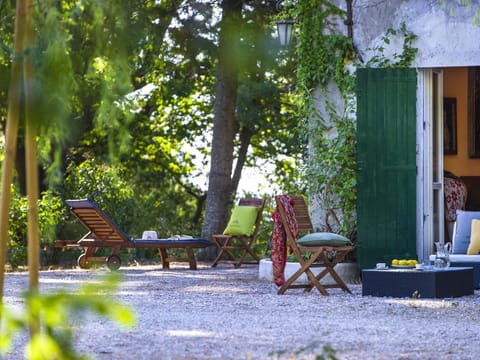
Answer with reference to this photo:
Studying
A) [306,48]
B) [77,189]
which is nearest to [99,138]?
[77,189]

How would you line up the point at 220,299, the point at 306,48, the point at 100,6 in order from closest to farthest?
the point at 100,6, the point at 220,299, the point at 306,48

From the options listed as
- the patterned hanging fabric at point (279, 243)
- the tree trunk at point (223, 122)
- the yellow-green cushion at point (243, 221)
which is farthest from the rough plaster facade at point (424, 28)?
the tree trunk at point (223, 122)

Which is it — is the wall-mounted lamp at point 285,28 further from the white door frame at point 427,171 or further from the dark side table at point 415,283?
the dark side table at point 415,283

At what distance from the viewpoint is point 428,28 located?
33.2 feet

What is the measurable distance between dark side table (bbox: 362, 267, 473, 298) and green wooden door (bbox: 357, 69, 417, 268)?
4.36 ft

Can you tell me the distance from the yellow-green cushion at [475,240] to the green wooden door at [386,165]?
0.56 m

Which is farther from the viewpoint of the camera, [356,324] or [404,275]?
[404,275]

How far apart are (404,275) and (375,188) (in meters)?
1.66

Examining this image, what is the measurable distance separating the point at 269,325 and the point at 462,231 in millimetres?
4056

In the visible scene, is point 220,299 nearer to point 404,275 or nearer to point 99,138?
point 404,275

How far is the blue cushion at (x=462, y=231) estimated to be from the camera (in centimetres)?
975

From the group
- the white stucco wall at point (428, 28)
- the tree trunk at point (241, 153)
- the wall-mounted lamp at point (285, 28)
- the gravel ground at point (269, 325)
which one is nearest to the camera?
the gravel ground at point (269, 325)

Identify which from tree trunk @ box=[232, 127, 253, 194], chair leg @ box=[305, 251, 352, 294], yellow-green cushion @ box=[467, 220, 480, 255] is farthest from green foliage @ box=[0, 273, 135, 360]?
tree trunk @ box=[232, 127, 253, 194]

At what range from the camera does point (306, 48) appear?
415 inches
